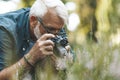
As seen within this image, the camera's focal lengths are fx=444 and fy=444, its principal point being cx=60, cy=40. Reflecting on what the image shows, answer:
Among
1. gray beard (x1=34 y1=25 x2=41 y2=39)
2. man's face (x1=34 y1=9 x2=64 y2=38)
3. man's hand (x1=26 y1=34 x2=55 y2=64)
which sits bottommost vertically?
man's hand (x1=26 y1=34 x2=55 y2=64)

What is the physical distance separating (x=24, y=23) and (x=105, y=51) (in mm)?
1930

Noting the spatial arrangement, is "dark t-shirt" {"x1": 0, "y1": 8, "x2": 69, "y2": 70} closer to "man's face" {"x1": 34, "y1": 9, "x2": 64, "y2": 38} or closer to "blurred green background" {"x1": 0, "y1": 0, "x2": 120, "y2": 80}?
"man's face" {"x1": 34, "y1": 9, "x2": 64, "y2": 38}

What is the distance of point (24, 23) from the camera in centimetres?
338

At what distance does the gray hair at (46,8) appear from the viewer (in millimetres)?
3450

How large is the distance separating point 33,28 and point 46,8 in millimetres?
283

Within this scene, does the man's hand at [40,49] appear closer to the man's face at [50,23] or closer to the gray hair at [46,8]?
the man's face at [50,23]

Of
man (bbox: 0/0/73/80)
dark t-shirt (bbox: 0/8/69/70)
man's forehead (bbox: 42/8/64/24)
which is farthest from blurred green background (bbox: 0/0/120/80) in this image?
man's forehead (bbox: 42/8/64/24)

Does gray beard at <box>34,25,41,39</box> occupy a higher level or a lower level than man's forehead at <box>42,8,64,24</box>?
lower

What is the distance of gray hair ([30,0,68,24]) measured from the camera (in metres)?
3.45

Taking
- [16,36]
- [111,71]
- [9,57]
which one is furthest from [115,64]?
[16,36]

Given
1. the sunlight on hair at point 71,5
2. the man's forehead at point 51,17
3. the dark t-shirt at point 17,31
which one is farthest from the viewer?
the man's forehead at point 51,17

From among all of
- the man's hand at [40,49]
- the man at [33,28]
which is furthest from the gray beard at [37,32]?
the man's hand at [40,49]

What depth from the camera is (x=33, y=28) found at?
11.1 ft

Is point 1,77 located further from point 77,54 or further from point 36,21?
point 77,54
